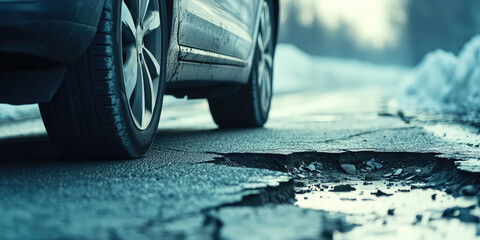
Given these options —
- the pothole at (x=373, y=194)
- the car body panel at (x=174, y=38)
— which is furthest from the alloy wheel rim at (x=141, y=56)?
the pothole at (x=373, y=194)

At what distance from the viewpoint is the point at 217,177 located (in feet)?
7.52

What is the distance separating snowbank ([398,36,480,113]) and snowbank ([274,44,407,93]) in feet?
18.2

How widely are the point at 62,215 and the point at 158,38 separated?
1.29 metres

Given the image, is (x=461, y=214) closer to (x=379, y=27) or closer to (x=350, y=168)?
(x=350, y=168)

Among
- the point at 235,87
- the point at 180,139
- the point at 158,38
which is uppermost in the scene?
the point at 158,38

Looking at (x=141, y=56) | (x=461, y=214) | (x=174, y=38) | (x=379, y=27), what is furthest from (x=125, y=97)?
(x=379, y=27)

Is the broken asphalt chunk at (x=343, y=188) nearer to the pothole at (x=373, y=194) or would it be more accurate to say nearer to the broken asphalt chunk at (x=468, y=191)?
the pothole at (x=373, y=194)

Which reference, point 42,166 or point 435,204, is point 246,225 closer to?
point 435,204

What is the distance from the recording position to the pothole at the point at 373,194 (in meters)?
1.70

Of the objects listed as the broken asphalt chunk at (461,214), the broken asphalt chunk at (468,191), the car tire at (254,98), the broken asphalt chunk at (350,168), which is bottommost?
the broken asphalt chunk at (350,168)

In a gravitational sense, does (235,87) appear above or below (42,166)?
above

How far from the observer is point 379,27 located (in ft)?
178

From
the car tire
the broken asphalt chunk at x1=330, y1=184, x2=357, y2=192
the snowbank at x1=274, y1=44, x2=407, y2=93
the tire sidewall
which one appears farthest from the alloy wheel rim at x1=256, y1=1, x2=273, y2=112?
the snowbank at x1=274, y1=44, x2=407, y2=93

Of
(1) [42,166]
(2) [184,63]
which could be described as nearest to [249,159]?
(2) [184,63]
